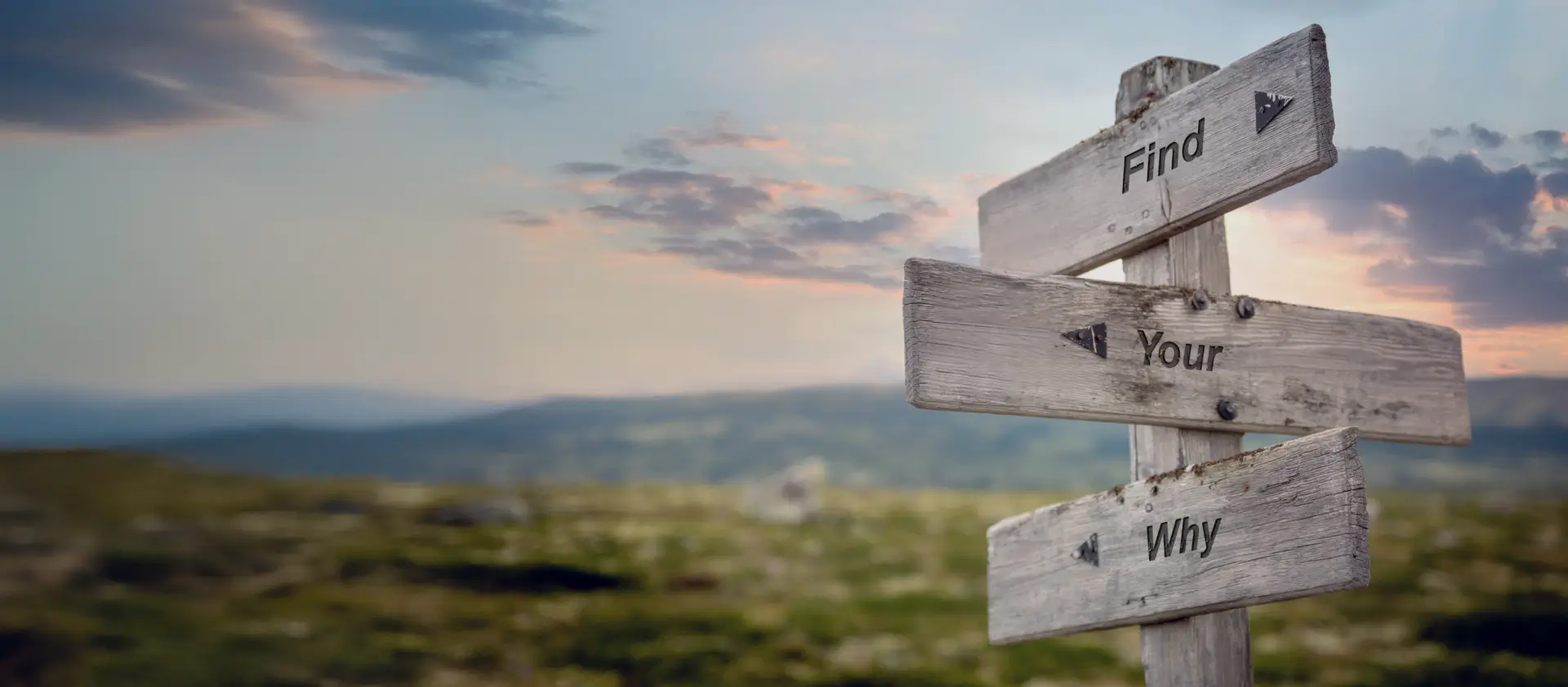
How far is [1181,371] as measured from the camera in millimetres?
1578

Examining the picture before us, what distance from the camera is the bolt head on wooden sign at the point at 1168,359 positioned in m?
1.41

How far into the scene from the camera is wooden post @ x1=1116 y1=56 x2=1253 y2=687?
5.37 feet

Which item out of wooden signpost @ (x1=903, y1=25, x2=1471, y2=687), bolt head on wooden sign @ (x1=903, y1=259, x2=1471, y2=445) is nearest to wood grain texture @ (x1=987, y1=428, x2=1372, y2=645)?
wooden signpost @ (x1=903, y1=25, x2=1471, y2=687)

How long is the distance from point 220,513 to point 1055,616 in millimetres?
5076

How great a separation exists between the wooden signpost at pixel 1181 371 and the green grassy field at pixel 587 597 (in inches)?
154

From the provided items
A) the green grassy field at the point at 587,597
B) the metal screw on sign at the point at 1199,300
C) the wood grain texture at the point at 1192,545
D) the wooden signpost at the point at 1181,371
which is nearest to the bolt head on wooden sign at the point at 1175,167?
the wooden signpost at the point at 1181,371

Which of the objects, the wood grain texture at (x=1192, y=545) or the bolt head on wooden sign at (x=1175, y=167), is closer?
the wood grain texture at (x=1192, y=545)

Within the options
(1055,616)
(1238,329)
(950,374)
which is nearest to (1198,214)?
(1238,329)

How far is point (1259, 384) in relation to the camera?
165 cm

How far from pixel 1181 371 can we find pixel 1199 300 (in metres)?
0.10

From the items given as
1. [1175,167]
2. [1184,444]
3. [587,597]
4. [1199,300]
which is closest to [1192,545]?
[1184,444]

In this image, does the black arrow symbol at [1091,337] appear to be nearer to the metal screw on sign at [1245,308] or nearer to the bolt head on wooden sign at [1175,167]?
the bolt head on wooden sign at [1175,167]

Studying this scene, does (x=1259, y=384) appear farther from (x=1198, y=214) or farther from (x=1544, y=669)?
(x=1544, y=669)

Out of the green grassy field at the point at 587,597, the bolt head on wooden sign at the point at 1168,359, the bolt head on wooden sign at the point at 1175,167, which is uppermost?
the bolt head on wooden sign at the point at 1175,167
